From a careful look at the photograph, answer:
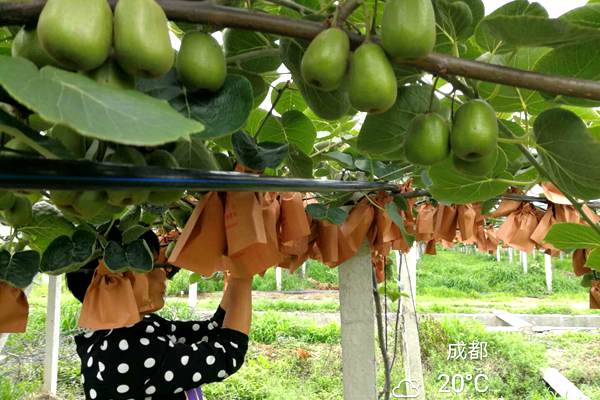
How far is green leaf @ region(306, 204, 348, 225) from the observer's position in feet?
4.97

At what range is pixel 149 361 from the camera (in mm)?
1662

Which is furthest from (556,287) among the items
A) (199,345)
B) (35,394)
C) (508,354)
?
(199,345)

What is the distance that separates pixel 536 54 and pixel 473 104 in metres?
0.21

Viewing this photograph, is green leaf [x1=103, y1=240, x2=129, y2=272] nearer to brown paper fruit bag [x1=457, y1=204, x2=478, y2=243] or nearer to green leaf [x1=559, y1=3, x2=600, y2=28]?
green leaf [x1=559, y1=3, x2=600, y2=28]

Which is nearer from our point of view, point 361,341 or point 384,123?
point 384,123

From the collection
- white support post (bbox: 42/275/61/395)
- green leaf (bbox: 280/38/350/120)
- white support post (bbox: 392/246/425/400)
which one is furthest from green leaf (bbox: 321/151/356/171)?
white support post (bbox: 42/275/61/395)

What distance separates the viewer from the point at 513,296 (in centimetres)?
1310

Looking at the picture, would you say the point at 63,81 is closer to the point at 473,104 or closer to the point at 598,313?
the point at 473,104

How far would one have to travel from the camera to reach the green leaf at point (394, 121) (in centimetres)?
61

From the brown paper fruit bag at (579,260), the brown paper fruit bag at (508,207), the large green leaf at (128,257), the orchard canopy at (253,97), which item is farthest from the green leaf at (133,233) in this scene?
the brown paper fruit bag at (579,260)

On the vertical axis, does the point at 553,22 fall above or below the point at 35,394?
above

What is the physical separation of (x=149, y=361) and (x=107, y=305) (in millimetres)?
384

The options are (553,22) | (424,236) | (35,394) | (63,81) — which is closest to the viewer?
(63,81)

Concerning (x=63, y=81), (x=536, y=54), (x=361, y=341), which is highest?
(x=536, y=54)
